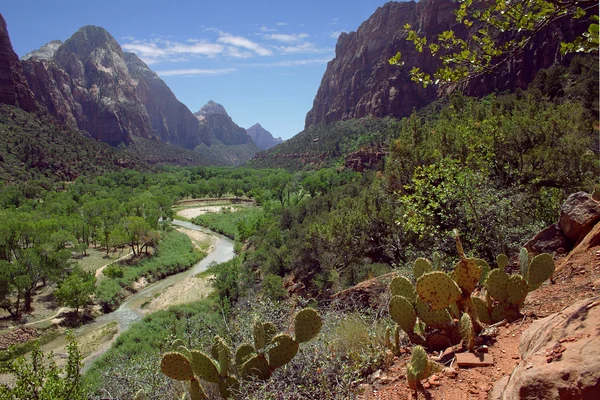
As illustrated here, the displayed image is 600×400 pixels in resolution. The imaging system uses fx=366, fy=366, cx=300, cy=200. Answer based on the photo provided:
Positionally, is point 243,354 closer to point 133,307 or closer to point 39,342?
point 39,342

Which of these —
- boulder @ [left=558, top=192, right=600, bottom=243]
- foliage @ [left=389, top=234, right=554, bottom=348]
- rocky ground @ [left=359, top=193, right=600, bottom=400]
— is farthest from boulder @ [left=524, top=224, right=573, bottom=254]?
foliage @ [left=389, top=234, right=554, bottom=348]

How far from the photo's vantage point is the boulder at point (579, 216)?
645 cm

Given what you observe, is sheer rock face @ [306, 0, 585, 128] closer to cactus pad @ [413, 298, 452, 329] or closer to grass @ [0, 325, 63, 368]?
cactus pad @ [413, 298, 452, 329]

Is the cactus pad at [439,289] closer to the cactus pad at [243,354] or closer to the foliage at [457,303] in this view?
the foliage at [457,303]

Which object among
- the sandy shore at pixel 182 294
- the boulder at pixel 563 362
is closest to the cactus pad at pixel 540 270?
the boulder at pixel 563 362

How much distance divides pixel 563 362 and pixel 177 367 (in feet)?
12.3

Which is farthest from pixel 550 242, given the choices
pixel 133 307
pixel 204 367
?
pixel 133 307

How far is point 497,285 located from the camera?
4.48 metres

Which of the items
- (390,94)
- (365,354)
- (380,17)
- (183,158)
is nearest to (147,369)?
(365,354)

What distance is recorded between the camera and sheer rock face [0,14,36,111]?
79.8 meters

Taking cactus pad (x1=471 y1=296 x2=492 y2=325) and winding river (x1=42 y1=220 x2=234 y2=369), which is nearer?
cactus pad (x1=471 y1=296 x2=492 y2=325)

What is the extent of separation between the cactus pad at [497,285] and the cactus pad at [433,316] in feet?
2.07

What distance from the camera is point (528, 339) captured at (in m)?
3.32

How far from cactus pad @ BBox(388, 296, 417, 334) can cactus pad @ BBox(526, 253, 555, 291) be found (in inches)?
71.0
